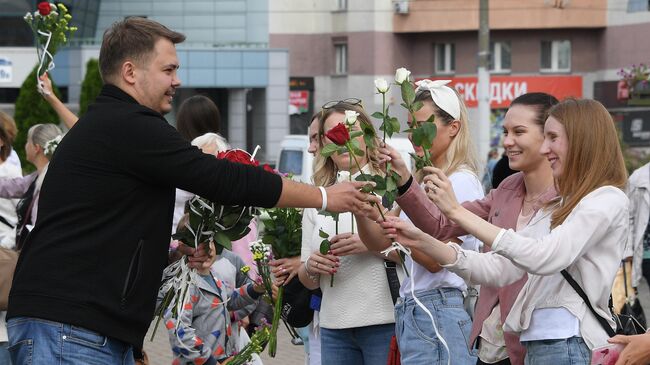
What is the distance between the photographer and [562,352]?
14.5 ft

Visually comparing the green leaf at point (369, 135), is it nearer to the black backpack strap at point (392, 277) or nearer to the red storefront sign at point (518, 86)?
the black backpack strap at point (392, 277)

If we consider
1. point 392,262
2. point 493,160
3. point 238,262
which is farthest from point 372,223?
point 493,160

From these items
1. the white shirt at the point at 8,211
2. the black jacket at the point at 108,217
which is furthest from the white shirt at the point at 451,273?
the white shirt at the point at 8,211

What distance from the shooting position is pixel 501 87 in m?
46.1

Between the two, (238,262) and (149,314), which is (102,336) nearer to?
(149,314)

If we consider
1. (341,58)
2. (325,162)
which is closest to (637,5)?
(341,58)

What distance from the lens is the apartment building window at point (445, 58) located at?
47562mm

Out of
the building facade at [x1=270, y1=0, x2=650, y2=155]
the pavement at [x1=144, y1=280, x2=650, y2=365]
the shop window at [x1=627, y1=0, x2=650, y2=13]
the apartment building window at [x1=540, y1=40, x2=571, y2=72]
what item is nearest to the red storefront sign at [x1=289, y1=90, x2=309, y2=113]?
the building facade at [x1=270, y1=0, x2=650, y2=155]

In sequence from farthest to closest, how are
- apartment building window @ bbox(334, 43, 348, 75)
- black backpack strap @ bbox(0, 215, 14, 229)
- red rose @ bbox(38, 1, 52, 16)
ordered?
apartment building window @ bbox(334, 43, 348, 75), black backpack strap @ bbox(0, 215, 14, 229), red rose @ bbox(38, 1, 52, 16)

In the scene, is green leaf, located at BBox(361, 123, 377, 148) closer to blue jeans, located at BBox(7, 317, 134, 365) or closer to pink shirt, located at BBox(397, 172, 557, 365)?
pink shirt, located at BBox(397, 172, 557, 365)

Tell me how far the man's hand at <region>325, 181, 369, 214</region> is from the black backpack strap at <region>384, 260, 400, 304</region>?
1.03 meters

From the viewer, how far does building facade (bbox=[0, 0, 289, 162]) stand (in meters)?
39.9

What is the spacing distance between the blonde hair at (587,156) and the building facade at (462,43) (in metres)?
40.5

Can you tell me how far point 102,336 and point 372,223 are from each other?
4.75 ft
